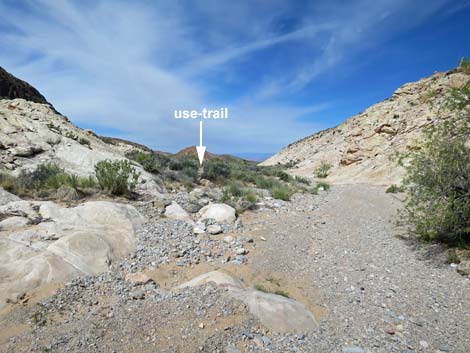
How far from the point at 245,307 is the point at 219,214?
→ 11.2 ft

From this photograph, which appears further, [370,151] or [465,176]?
[370,151]

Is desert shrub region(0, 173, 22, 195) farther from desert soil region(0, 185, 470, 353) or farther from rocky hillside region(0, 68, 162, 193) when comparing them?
desert soil region(0, 185, 470, 353)

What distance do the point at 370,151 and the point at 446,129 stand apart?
48.6 ft

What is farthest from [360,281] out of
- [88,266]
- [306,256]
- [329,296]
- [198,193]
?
[198,193]

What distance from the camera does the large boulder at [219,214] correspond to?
258 inches

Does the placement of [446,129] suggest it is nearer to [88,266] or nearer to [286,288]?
[286,288]

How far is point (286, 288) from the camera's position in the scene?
4.37 m

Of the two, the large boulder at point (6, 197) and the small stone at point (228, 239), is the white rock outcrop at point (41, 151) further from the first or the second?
the small stone at point (228, 239)

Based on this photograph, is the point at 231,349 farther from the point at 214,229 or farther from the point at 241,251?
the point at 214,229

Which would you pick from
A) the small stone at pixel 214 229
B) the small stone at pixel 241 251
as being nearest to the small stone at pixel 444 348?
the small stone at pixel 241 251

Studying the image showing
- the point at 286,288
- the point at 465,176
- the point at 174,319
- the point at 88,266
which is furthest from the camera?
the point at 465,176

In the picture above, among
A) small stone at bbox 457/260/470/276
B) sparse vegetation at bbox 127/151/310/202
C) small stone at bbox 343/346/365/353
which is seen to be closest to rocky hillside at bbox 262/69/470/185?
sparse vegetation at bbox 127/151/310/202

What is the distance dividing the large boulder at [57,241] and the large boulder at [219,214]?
1.55 meters

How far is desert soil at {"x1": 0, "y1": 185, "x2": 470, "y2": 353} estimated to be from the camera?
2.89 metres
